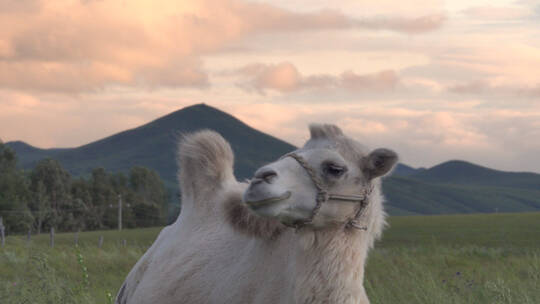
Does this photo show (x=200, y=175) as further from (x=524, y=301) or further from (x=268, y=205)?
(x=524, y=301)

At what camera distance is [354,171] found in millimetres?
4738

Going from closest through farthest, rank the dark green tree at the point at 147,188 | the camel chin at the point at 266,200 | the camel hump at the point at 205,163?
the camel chin at the point at 266,200, the camel hump at the point at 205,163, the dark green tree at the point at 147,188

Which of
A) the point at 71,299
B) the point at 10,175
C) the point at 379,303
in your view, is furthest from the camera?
the point at 10,175

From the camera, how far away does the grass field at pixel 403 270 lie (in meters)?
7.93

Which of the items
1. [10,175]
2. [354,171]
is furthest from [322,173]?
[10,175]

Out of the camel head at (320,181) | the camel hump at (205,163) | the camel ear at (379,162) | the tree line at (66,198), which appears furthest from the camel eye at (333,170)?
the tree line at (66,198)

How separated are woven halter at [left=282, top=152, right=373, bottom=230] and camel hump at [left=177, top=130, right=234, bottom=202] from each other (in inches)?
69.0

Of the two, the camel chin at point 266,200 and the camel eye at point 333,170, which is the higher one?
the camel eye at point 333,170

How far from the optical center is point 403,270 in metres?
15.1

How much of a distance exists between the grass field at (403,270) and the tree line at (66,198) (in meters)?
47.4

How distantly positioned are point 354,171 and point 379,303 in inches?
201

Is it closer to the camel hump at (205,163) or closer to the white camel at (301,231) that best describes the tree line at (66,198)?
the camel hump at (205,163)

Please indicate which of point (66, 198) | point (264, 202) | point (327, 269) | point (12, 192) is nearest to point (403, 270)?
point (327, 269)

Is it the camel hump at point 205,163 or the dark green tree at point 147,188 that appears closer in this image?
the camel hump at point 205,163
